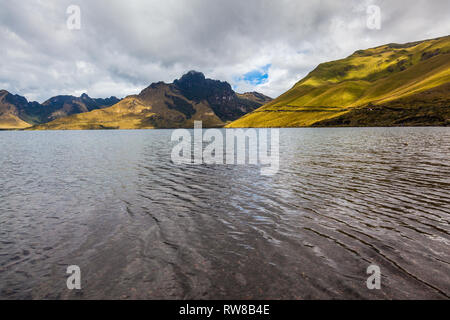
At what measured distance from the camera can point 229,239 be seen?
13.3 meters

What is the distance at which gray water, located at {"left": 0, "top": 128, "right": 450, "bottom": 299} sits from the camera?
30.5 feet

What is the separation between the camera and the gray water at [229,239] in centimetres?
928

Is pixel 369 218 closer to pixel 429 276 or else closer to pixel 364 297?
pixel 429 276
